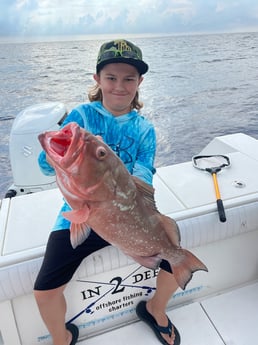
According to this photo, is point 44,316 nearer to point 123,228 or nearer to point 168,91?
point 123,228

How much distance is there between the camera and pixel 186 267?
134 centimetres

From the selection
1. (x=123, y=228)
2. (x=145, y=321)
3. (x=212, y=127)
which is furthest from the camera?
(x=212, y=127)

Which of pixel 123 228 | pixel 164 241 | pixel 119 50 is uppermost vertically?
pixel 119 50

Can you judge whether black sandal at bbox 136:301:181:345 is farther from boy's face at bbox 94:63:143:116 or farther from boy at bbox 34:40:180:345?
boy's face at bbox 94:63:143:116

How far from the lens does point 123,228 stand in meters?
1.15

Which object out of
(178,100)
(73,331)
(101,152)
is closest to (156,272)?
(73,331)

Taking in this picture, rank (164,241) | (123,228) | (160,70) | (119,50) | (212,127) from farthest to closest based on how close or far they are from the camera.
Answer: (160,70)
(212,127)
(119,50)
(164,241)
(123,228)

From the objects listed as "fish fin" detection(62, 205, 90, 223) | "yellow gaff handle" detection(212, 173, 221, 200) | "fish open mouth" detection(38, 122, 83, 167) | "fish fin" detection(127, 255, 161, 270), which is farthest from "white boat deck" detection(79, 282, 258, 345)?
"fish open mouth" detection(38, 122, 83, 167)

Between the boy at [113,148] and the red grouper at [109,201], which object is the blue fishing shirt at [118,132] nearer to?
the boy at [113,148]

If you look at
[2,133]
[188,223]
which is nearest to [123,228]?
[188,223]

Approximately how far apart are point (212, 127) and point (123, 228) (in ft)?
24.7

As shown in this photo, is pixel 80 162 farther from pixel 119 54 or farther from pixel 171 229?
pixel 119 54

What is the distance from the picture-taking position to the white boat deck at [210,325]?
185 centimetres

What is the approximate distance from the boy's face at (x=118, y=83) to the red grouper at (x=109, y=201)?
63 centimetres
